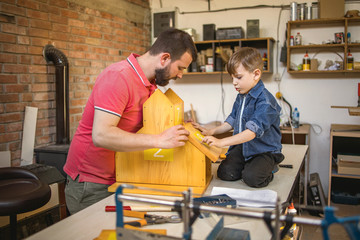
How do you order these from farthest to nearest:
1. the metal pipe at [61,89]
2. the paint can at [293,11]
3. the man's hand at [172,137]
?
the paint can at [293,11]
the metal pipe at [61,89]
the man's hand at [172,137]

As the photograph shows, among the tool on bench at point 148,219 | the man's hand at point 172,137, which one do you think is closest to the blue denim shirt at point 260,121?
the man's hand at point 172,137

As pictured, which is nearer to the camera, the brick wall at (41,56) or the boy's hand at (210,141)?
the boy's hand at (210,141)

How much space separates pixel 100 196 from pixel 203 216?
26.5 inches

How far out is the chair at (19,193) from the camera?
1.68 meters

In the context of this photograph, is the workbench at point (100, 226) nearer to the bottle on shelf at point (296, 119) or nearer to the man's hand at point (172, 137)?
the man's hand at point (172, 137)

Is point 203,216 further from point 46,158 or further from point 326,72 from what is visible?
point 326,72

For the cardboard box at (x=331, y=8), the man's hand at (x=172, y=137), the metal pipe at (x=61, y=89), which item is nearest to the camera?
the man's hand at (x=172, y=137)

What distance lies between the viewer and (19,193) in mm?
1806

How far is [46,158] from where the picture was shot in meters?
2.90

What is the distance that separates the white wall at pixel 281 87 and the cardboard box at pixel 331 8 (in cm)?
21

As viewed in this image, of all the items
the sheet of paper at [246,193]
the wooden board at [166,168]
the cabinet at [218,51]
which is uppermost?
the cabinet at [218,51]

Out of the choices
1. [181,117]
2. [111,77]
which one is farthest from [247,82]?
[111,77]

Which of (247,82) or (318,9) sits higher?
(318,9)

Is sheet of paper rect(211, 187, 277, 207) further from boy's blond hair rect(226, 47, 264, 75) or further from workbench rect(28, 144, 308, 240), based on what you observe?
boy's blond hair rect(226, 47, 264, 75)
